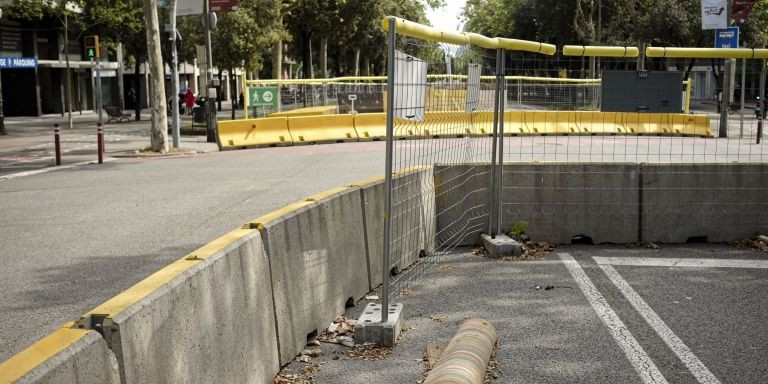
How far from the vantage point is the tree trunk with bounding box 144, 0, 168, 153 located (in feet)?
76.0

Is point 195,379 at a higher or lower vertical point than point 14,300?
higher

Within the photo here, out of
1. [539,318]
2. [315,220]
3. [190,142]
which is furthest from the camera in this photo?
[190,142]

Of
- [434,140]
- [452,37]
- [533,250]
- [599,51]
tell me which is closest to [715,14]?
[599,51]

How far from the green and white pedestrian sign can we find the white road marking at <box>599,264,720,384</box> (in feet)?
61.5

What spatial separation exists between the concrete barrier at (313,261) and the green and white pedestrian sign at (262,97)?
63.2 feet

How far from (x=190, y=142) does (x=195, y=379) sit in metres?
23.9

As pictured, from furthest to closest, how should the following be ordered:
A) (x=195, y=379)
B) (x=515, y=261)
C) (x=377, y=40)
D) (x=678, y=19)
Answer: (x=377, y=40) → (x=678, y=19) → (x=515, y=261) → (x=195, y=379)

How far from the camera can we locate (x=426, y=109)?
7.02 meters

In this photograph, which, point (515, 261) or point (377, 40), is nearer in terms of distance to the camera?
point (515, 261)

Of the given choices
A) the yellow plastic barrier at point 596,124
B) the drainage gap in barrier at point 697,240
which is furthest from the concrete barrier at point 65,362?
the yellow plastic barrier at point 596,124

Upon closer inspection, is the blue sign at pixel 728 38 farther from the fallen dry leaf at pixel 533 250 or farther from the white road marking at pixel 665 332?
the white road marking at pixel 665 332

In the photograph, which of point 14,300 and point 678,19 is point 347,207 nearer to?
point 14,300

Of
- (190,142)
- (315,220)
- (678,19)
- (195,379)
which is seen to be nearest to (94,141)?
(190,142)

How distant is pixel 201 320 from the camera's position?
424 cm
